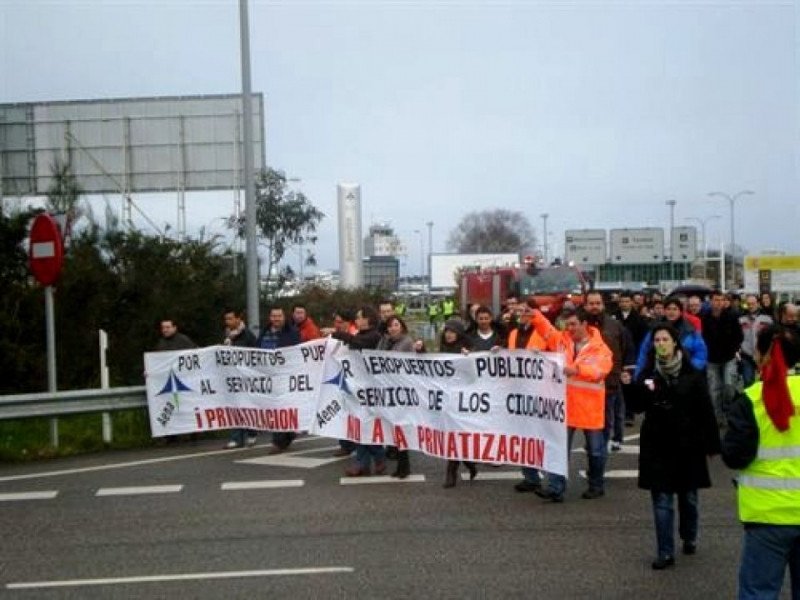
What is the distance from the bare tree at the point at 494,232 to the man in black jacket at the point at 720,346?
103 metres

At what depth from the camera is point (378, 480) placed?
36.3 feet

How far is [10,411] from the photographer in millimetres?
13094

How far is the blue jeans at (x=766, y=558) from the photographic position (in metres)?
4.96

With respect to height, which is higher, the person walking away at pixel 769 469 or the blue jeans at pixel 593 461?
the person walking away at pixel 769 469

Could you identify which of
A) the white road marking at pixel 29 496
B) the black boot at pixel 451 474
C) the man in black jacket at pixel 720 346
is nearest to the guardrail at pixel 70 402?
the white road marking at pixel 29 496

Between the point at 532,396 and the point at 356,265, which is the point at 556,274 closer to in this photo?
the point at 356,265

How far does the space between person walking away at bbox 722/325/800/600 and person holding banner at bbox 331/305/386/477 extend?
22.0 ft

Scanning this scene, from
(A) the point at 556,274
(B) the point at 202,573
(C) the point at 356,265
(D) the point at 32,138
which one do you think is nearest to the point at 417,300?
(C) the point at 356,265

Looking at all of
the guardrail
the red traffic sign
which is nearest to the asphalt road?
the guardrail

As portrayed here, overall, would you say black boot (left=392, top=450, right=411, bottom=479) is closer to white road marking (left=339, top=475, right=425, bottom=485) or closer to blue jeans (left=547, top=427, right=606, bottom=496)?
white road marking (left=339, top=475, right=425, bottom=485)

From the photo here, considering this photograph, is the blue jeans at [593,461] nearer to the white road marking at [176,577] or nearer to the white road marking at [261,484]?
the white road marking at [261,484]

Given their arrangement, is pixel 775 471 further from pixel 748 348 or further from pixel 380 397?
pixel 748 348

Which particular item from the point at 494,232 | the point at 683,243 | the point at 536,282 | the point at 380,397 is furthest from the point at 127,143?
the point at 494,232

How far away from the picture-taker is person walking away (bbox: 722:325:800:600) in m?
4.94
